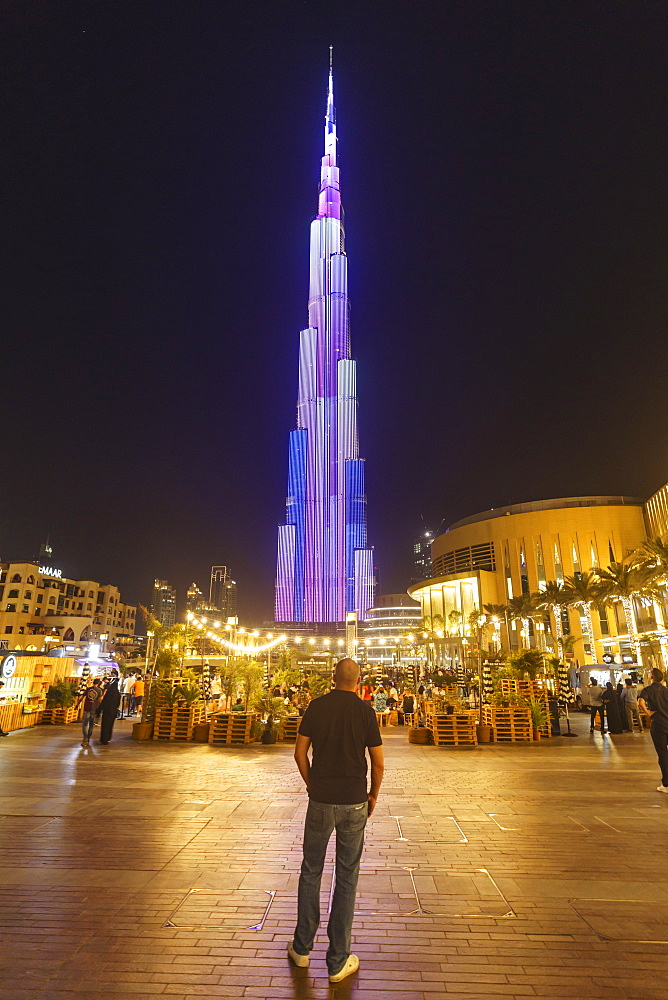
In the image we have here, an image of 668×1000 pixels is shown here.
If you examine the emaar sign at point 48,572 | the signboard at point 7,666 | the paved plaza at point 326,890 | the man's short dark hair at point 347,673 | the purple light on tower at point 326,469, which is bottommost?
the paved plaza at point 326,890

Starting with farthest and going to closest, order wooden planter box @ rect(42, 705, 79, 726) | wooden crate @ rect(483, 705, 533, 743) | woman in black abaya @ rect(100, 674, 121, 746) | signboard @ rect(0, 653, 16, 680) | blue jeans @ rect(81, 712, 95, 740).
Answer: wooden planter box @ rect(42, 705, 79, 726), signboard @ rect(0, 653, 16, 680), wooden crate @ rect(483, 705, 533, 743), woman in black abaya @ rect(100, 674, 121, 746), blue jeans @ rect(81, 712, 95, 740)

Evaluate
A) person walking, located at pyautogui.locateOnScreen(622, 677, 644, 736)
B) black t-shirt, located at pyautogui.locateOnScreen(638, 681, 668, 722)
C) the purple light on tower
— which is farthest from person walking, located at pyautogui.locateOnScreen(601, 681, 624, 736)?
the purple light on tower

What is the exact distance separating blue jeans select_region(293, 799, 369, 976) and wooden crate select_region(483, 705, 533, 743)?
468 inches

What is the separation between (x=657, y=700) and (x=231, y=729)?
30.8ft

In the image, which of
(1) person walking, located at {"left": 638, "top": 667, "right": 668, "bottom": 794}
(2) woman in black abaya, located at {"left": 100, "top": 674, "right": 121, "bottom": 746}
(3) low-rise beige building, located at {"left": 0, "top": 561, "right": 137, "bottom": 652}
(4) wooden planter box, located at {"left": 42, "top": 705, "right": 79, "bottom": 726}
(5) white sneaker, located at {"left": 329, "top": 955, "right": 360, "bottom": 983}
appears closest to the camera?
(5) white sneaker, located at {"left": 329, "top": 955, "right": 360, "bottom": 983}

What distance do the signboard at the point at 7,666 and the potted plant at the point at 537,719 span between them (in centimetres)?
1364

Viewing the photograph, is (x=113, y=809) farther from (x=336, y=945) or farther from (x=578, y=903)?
(x=578, y=903)

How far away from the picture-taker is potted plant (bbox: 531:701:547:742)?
1378 centimetres

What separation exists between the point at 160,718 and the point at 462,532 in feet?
210

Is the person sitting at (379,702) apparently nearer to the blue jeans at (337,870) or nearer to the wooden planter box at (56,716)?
the wooden planter box at (56,716)

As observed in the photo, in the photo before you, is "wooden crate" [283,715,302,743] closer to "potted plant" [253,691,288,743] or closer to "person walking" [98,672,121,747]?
"potted plant" [253,691,288,743]

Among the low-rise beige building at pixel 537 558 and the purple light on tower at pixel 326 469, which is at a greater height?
the purple light on tower at pixel 326 469

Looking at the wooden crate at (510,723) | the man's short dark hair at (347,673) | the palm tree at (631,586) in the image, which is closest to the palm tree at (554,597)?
the palm tree at (631,586)

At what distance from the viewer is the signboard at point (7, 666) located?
45.6ft
